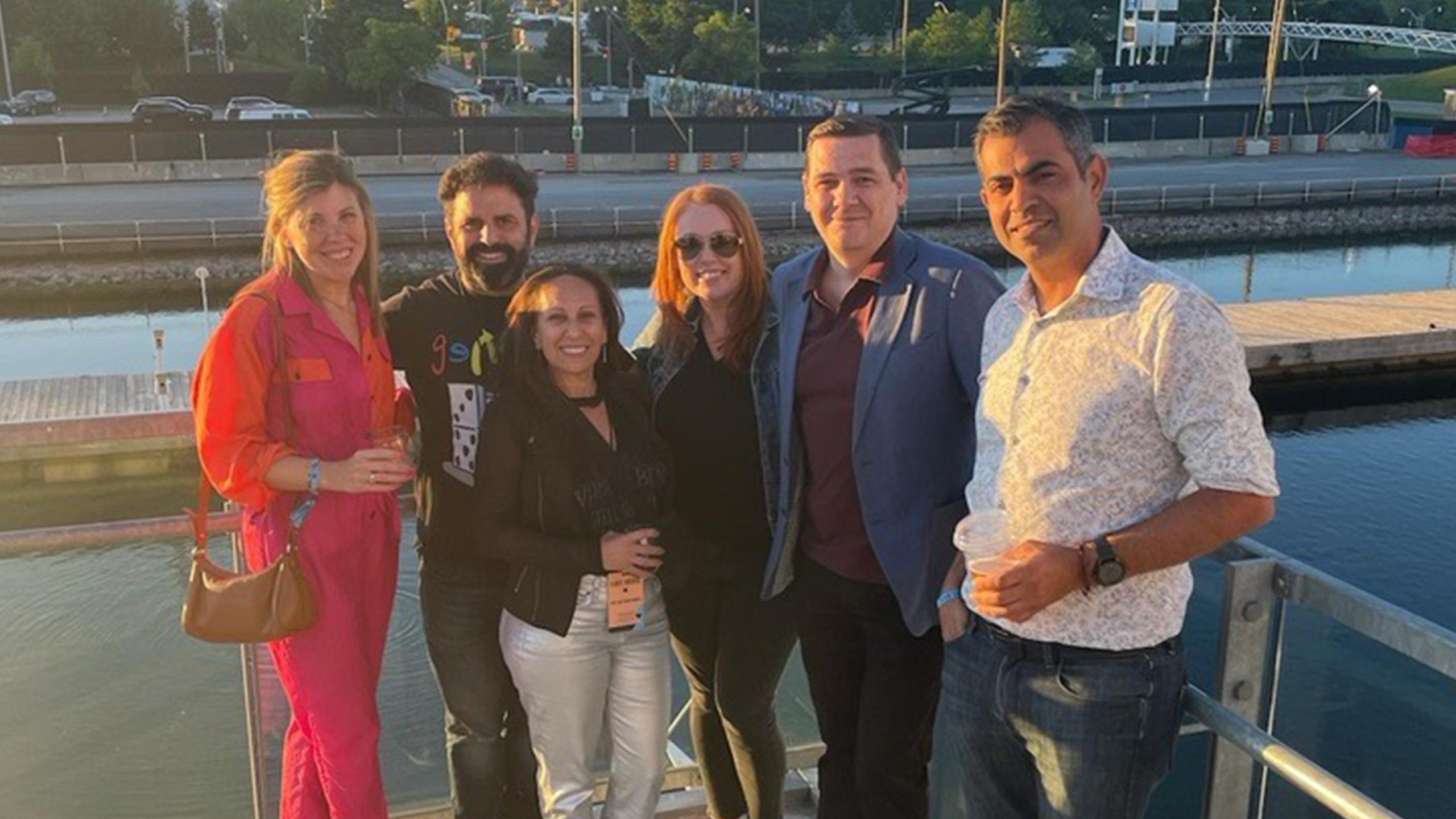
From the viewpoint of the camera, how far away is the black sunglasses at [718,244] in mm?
3121

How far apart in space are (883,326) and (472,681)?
1.39m

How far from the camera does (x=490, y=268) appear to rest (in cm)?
320

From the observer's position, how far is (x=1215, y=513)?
202 centimetres

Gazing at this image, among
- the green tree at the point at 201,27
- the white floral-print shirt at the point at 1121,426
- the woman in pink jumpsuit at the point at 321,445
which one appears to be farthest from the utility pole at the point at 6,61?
the white floral-print shirt at the point at 1121,426

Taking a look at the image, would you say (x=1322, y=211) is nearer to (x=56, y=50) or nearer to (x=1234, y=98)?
(x=1234, y=98)

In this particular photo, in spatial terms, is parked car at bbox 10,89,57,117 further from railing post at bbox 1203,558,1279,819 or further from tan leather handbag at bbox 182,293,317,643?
railing post at bbox 1203,558,1279,819

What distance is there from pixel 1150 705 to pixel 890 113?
42631 millimetres

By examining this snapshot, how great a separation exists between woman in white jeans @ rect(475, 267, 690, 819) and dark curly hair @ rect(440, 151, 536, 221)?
30 centimetres

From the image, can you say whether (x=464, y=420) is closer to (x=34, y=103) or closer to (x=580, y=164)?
(x=580, y=164)

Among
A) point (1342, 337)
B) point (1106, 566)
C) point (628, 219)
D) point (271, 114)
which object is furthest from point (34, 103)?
point (1106, 566)

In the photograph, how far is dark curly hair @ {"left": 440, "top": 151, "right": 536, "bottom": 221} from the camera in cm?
318

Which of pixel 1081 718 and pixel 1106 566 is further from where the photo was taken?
pixel 1081 718

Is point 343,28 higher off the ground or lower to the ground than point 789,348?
higher

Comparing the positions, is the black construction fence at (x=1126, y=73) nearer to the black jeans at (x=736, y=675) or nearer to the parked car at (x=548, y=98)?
the parked car at (x=548, y=98)
